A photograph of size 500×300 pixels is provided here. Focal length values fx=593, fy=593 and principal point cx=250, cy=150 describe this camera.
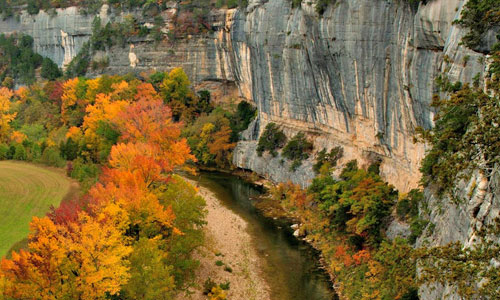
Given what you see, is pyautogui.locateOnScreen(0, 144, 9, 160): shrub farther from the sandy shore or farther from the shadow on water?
the sandy shore

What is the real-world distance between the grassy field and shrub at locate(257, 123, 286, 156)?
14986 mm

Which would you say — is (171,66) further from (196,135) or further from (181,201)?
(181,201)

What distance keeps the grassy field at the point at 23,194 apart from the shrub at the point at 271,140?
15.0 meters

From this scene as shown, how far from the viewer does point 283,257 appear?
29.8 m

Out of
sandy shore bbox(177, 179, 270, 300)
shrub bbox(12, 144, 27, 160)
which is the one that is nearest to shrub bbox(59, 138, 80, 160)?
shrub bbox(12, 144, 27, 160)

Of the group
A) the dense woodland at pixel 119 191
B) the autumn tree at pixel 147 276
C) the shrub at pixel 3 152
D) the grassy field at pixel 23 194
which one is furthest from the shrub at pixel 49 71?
the autumn tree at pixel 147 276

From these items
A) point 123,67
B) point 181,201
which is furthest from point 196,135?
point 181,201

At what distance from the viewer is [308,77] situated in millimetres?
39719

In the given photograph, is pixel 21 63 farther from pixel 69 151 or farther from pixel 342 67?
pixel 342 67

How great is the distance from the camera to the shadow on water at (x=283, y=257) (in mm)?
25908

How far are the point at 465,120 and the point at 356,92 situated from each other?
1380 cm

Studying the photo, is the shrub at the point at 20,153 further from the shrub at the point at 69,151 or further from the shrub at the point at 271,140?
the shrub at the point at 271,140

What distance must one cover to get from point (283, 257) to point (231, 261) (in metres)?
2.65

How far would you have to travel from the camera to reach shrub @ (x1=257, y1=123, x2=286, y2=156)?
45.3 meters
